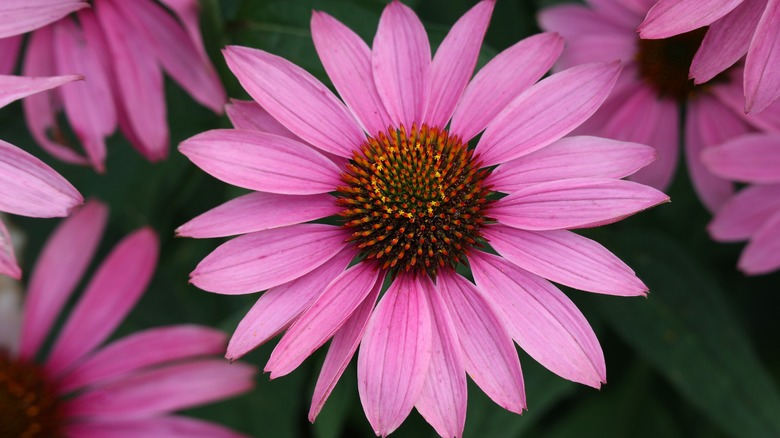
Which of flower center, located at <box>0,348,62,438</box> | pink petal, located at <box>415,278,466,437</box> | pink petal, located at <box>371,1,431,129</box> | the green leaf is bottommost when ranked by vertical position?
flower center, located at <box>0,348,62,438</box>

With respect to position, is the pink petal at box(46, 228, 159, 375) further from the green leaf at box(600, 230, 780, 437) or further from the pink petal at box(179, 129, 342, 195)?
the green leaf at box(600, 230, 780, 437)

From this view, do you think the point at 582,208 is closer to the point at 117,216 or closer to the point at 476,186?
the point at 476,186

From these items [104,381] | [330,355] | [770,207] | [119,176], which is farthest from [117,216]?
[770,207]

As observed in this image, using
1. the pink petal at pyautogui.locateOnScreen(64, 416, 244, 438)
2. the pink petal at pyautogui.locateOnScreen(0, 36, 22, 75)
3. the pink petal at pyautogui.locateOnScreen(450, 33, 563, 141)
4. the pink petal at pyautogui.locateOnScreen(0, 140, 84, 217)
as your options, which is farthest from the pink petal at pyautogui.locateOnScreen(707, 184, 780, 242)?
the pink petal at pyautogui.locateOnScreen(0, 36, 22, 75)

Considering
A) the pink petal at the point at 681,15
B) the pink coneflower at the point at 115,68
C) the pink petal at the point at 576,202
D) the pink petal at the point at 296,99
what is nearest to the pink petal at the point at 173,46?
the pink coneflower at the point at 115,68

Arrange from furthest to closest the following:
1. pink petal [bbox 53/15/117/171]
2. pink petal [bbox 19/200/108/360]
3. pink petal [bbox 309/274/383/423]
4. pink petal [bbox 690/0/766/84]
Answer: pink petal [bbox 19/200/108/360] < pink petal [bbox 53/15/117/171] < pink petal [bbox 690/0/766/84] < pink petal [bbox 309/274/383/423]
